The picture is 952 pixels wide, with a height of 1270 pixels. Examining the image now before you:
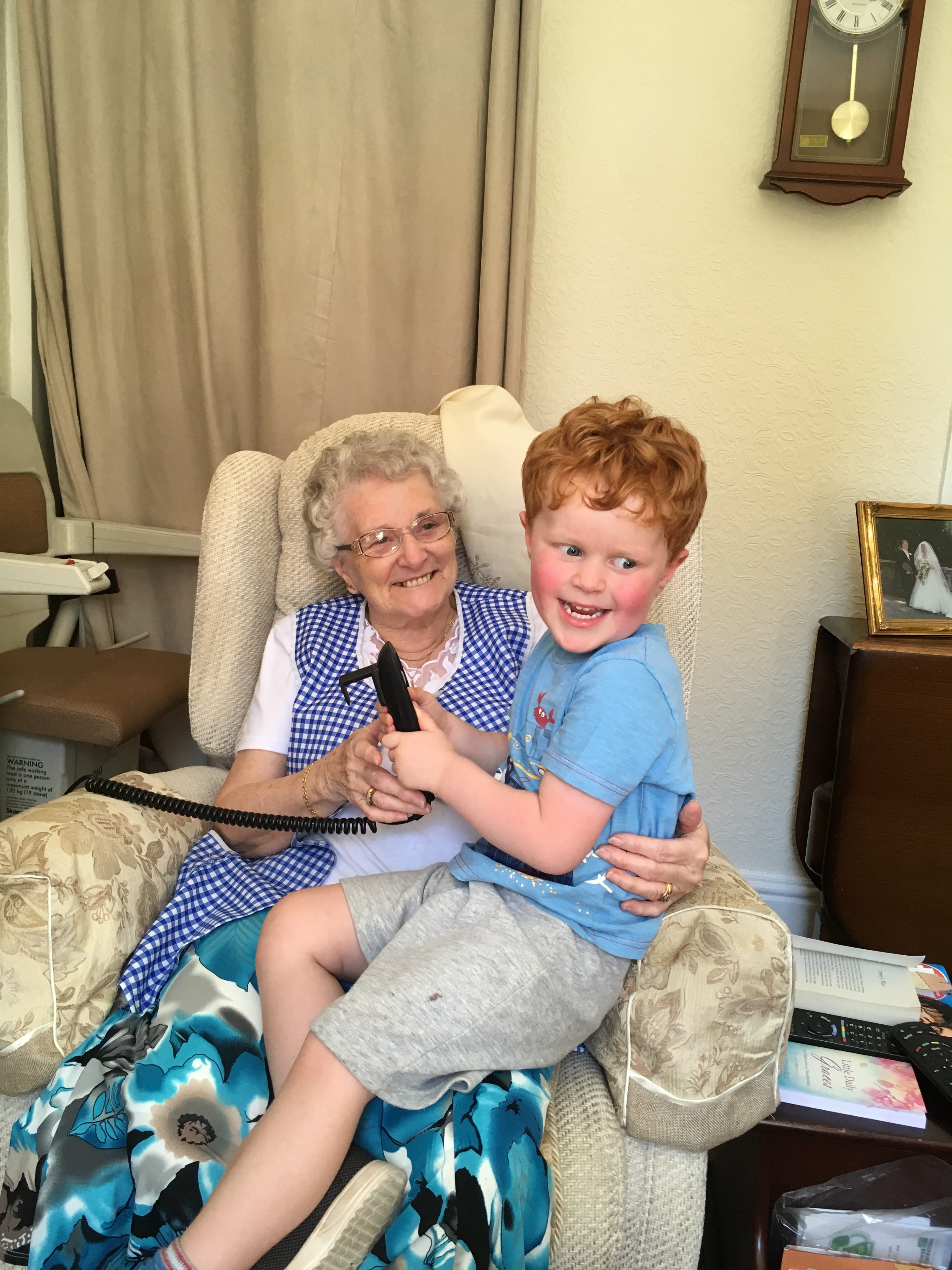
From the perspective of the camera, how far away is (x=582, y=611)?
38.2 inches

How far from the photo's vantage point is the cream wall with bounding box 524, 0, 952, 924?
79.3 inches

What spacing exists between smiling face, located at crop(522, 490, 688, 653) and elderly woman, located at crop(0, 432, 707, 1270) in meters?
0.24

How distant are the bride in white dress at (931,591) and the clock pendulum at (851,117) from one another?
0.93 meters

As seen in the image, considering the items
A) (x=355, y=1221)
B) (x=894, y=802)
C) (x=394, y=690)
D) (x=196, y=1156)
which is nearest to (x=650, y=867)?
(x=394, y=690)

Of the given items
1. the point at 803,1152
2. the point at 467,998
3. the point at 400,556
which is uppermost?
the point at 400,556

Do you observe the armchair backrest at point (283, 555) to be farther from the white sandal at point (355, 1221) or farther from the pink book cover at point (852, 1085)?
the white sandal at point (355, 1221)

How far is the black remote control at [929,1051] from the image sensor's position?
3.73ft

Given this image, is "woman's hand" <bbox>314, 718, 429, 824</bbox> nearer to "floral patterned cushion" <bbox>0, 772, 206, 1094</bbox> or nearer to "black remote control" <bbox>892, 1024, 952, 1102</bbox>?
"floral patterned cushion" <bbox>0, 772, 206, 1094</bbox>

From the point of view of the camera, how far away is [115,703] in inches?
77.9

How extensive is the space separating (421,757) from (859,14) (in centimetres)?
190

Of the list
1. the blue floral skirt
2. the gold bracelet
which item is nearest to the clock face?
the gold bracelet

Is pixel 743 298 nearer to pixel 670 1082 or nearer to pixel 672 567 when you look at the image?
pixel 672 567

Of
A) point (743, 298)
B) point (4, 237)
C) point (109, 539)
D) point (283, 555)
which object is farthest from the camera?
point (4, 237)

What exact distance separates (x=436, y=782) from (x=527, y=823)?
11 centimetres
